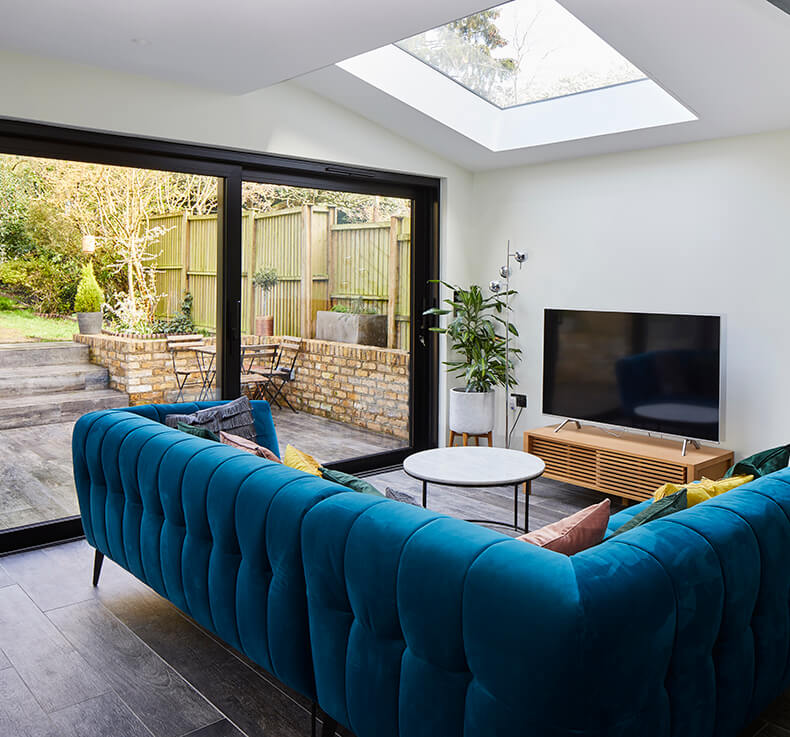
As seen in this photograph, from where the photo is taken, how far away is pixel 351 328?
520cm

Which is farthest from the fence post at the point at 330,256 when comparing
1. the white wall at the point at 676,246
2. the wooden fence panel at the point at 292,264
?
the white wall at the point at 676,246

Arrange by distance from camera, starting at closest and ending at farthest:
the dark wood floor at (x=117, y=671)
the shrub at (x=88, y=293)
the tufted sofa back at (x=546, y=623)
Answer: the tufted sofa back at (x=546, y=623), the dark wood floor at (x=117, y=671), the shrub at (x=88, y=293)

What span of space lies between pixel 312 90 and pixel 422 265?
1519 mm

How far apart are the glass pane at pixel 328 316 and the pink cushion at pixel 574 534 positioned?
120 inches

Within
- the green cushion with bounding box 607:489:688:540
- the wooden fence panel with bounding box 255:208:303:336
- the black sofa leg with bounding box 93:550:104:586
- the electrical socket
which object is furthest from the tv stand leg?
the black sofa leg with bounding box 93:550:104:586

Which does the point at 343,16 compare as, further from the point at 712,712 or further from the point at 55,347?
the point at 712,712

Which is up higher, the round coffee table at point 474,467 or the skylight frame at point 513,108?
the skylight frame at point 513,108

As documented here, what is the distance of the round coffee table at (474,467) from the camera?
3.32 metres

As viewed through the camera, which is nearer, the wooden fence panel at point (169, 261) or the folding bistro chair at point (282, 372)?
the wooden fence panel at point (169, 261)

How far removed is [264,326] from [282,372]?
1.07ft

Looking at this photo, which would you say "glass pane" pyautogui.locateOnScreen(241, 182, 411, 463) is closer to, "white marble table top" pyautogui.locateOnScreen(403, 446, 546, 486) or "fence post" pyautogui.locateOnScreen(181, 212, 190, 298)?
"fence post" pyautogui.locateOnScreen(181, 212, 190, 298)

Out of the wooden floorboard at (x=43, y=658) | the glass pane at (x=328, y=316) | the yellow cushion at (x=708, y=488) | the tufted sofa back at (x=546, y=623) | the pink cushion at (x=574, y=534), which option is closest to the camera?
the tufted sofa back at (x=546, y=623)

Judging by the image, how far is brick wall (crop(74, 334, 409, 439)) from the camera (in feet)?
13.6

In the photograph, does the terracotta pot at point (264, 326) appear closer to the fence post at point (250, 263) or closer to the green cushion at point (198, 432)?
the fence post at point (250, 263)
